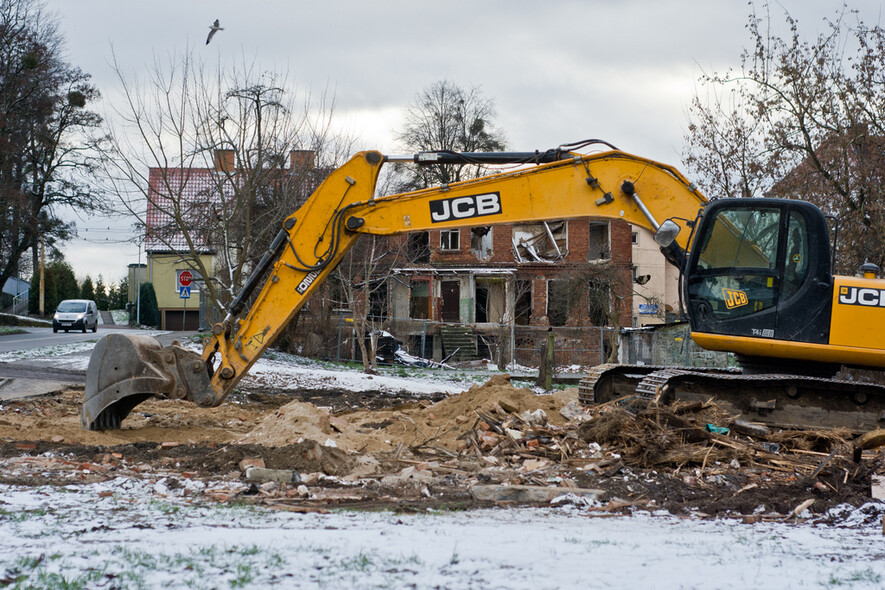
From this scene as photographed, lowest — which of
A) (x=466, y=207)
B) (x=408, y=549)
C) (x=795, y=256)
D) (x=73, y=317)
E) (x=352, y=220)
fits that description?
(x=408, y=549)

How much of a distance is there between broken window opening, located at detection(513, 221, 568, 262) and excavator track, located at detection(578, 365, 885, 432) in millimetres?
30546

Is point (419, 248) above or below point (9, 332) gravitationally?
above

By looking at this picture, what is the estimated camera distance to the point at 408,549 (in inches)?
188

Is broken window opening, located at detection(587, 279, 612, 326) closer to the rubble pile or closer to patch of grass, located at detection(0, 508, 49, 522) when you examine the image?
the rubble pile

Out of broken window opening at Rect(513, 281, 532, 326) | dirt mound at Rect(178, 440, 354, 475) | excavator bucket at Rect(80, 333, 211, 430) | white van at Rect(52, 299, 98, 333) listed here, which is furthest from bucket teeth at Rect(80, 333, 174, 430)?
white van at Rect(52, 299, 98, 333)

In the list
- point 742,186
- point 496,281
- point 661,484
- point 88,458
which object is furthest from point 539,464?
point 496,281

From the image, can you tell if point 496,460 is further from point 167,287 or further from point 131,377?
point 167,287

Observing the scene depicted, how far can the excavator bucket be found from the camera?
942cm

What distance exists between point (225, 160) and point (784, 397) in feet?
44.1

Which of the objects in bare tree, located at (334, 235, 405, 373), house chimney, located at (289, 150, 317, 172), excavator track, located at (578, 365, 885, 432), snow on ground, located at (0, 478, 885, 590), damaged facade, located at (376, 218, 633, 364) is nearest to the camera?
snow on ground, located at (0, 478, 885, 590)

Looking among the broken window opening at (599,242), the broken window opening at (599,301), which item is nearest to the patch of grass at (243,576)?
the broken window opening at (599,301)

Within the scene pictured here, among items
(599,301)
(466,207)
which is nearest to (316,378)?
(466,207)

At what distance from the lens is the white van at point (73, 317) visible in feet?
129

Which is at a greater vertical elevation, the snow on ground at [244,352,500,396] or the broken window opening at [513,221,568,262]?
the broken window opening at [513,221,568,262]
